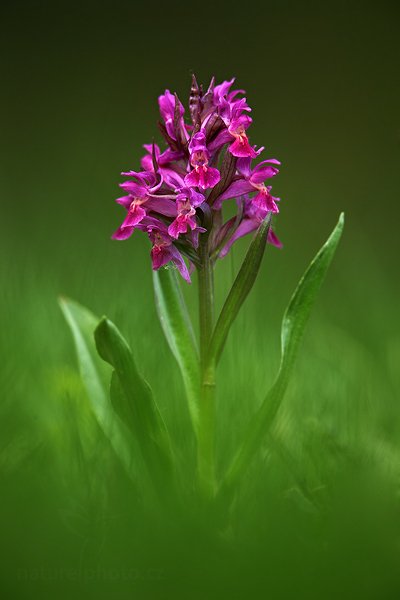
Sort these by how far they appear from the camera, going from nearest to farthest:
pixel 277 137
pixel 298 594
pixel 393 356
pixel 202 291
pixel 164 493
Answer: pixel 298 594
pixel 164 493
pixel 202 291
pixel 393 356
pixel 277 137

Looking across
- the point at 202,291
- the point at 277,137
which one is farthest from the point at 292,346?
the point at 277,137

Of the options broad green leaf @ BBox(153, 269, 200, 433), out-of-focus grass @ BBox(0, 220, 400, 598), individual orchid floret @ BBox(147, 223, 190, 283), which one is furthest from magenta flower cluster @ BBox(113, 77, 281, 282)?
out-of-focus grass @ BBox(0, 220, 400, 598)

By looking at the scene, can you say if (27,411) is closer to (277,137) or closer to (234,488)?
(234,488)

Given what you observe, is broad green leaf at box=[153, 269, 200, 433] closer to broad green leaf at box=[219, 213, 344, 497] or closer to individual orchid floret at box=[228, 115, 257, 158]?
broad green leaf at box=[219, 213, 344, 497]

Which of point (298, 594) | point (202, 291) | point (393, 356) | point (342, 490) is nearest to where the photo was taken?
point (298, 594)

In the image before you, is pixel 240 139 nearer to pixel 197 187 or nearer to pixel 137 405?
pixel 197 187

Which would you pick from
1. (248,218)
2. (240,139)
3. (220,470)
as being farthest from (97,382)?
(240,139)

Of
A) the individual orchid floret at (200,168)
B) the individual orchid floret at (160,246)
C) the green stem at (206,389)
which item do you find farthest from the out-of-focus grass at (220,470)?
the individual orchid floret at (200,168)

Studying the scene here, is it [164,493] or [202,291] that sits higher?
[202,291]

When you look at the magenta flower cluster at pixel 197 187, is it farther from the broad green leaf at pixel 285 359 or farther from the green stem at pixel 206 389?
the broad green leaf at pixel 285 359
